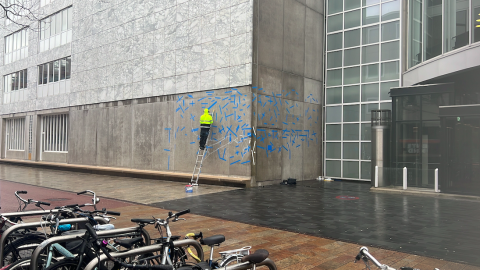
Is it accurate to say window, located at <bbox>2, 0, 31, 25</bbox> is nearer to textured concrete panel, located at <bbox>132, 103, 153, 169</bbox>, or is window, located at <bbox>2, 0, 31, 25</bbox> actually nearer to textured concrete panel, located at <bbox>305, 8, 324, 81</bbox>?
textured concrete panel, located at <bbox>132, 103, 153, 169</bbox>

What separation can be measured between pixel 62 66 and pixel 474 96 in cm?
2504

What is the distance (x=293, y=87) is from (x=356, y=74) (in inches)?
131

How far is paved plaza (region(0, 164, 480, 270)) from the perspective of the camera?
591 cm

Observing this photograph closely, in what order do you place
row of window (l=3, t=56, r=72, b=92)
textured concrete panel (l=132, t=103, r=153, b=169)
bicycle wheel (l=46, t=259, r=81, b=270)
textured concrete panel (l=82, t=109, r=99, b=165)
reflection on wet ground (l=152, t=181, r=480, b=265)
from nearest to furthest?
bicycle wheel (l=46, t=259, r=81, b=270), reflection on wet ground (l=152, t=181, r=480, b=265), textured concrete panel (l=132, t=103, r=153, b=169), textured concrete panel (l=82, t=109, r=99, b=165), row of window (l=3, t=56, r=72, b=92)

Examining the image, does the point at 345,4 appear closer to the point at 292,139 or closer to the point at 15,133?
the point at 292,139

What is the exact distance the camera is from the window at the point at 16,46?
31.1m

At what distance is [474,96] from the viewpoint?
14281 mm

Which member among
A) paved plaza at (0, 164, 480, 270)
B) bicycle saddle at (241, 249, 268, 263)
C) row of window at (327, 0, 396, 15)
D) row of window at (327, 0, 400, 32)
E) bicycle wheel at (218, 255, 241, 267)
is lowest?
paved plaza at (0, 164, 480, 270)

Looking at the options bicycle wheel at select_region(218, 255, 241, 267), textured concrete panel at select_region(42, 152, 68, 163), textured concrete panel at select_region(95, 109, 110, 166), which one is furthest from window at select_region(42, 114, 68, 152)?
bicycle wheel at select_region(218, 255, 241, 267)

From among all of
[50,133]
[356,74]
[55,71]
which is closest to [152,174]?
[356,74]

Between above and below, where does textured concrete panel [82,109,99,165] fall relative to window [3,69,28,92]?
below

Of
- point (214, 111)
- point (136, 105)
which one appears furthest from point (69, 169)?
point (214, 111)

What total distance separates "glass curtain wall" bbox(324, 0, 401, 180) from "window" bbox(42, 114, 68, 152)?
18422 mm

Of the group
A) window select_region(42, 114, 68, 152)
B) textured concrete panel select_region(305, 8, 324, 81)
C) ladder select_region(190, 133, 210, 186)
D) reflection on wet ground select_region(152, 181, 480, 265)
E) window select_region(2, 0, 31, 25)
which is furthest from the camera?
window select_region(42, 114, 68, 152)
